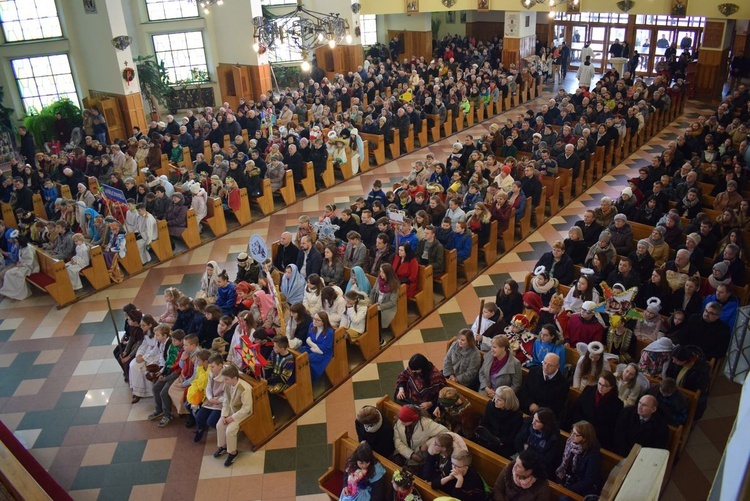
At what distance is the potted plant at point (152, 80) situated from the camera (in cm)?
1852

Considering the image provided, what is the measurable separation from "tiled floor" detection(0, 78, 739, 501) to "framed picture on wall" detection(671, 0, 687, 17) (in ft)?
38.5

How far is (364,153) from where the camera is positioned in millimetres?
13828

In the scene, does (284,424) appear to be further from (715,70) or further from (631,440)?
(715,70)

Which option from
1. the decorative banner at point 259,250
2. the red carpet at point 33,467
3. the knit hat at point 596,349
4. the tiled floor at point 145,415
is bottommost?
the tiled floor at point 145,415

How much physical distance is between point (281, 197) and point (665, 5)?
13025mm

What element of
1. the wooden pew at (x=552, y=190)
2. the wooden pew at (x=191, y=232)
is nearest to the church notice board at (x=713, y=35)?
the wooden pew at (x=552, y=190)

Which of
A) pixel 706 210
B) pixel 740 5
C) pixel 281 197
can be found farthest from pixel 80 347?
pixel 740 5

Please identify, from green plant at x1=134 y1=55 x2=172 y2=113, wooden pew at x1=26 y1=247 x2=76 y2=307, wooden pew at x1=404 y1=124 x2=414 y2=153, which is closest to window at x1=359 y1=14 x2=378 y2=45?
green plant at x1=134 y1=55 x2=172 y2=113

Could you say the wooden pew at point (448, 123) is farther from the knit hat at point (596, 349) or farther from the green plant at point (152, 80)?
the knit hat at point (596, 349)

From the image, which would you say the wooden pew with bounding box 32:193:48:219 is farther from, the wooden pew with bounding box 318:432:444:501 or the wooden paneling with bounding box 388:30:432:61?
the wooden paneling with bounding box 388:30:432:61

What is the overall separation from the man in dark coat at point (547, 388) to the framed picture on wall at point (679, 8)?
15.9m

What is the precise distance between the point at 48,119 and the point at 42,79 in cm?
192

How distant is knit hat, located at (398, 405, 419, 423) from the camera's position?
481cm

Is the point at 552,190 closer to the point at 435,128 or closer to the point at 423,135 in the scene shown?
the point at 423,135
